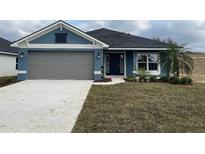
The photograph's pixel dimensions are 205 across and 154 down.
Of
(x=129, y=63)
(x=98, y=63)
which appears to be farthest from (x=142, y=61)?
(x=98, y=63)

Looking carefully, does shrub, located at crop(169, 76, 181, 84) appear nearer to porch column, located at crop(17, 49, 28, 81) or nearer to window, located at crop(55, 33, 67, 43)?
window, located at crop(55, 33, 67, 43)

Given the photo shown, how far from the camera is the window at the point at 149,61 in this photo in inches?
808

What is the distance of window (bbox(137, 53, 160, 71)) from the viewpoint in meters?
20.5

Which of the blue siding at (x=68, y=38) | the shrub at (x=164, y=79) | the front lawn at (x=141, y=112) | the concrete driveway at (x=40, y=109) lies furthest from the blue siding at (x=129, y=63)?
the concrete driveway at (x=40, y=109)

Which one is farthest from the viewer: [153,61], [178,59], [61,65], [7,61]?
[7,61]

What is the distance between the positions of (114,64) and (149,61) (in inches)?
118

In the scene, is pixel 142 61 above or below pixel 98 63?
above

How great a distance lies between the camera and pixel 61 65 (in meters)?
19.0

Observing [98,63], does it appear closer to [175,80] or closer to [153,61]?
[153,61]

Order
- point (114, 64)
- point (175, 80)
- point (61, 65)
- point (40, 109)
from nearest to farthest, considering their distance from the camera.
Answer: point (40, 109) < point (175, 80) < point (61, 65) < point (114, 64)

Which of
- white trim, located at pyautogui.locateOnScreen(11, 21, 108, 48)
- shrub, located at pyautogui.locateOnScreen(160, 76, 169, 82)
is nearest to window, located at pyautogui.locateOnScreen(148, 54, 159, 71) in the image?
shrub, located at pyautogui.locateOnScreen(160, 76, 169, 82)

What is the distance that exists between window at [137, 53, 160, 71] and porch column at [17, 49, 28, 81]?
8.87m

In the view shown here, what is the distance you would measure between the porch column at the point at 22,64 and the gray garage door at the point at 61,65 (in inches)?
11.9
